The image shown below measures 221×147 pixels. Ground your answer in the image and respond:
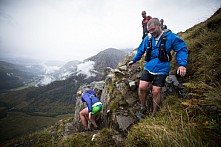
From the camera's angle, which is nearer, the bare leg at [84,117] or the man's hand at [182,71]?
the man's hand at [182,71]

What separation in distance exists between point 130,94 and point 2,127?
223099 millimetres

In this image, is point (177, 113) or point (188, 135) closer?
point (188, 135)

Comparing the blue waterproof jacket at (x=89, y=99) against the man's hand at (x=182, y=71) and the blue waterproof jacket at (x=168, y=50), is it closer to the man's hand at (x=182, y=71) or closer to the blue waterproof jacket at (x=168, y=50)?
the blue waterproof jacket at (x=168, y=50)

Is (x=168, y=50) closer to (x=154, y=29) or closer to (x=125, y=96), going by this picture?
(x=154, y=29)

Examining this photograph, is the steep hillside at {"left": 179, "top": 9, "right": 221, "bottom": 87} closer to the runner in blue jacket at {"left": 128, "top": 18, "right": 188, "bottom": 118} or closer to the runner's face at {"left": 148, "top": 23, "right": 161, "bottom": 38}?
the runner in blue jacket at {"left": 128, "top": 18, "right": 188, "bottom": 118}

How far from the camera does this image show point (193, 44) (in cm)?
661

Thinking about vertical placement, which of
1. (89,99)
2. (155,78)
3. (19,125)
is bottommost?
(19,125)

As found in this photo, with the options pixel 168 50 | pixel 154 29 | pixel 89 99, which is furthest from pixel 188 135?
pixel 89 99

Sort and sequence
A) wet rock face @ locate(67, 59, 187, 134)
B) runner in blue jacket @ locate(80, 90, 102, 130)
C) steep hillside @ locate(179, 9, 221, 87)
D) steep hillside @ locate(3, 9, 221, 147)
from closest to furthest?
steep hillside @ locate(3, 9, 221, 147)
steep hillside @ locate(179, 9, 221, 87)
wet rock face @ locate(67, 59, 187, 134)
runner in blue jacket @ locate(80, 90, 102, 130)

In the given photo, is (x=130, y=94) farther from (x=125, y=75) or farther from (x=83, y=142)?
(x=83, y=142)

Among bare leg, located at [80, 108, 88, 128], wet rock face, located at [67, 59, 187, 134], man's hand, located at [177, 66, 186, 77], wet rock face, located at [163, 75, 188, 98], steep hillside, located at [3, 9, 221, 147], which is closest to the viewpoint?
steep hillside, located at [3, 9, 221, 147]

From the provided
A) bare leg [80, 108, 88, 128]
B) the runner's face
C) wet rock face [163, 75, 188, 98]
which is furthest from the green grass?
the runner's face

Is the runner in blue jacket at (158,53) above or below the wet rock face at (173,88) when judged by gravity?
above

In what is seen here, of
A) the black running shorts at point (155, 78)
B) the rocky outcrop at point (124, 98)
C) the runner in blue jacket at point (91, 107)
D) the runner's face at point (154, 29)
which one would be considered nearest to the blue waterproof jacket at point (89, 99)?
the runner in blue jacket at point (91, 107)
